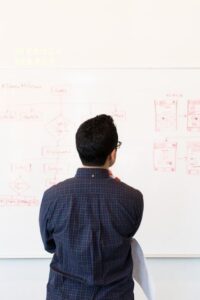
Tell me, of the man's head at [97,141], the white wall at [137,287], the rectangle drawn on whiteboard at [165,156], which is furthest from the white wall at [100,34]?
the white wall at [137,287]

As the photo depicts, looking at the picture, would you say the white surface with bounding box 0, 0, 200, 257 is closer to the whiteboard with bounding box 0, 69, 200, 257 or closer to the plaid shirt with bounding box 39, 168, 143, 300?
the whiteboard with bounding box 0, 69, 200, 257

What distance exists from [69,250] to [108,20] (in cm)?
145

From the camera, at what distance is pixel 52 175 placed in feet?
6.81

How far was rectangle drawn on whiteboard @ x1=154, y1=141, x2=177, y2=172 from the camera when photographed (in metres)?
2.08

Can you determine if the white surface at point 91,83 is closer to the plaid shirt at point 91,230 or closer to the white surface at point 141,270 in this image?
the white surface at point 141,270

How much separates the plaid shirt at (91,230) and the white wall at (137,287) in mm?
953

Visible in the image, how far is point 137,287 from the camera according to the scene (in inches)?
86.0

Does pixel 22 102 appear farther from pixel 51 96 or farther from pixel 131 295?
pixel 131 295

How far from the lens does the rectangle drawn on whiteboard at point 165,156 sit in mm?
2076

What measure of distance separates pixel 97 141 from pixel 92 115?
2.95 ft

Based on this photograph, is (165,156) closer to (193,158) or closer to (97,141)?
(193,158)

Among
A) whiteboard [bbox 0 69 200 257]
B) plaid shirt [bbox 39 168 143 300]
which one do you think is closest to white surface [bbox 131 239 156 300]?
plaid shirt [bbox 39 168 143 300]

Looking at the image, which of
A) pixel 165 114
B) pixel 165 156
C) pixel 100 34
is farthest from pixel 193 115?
pixel 100 34

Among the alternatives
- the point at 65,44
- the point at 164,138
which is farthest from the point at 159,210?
the point at 65,44
